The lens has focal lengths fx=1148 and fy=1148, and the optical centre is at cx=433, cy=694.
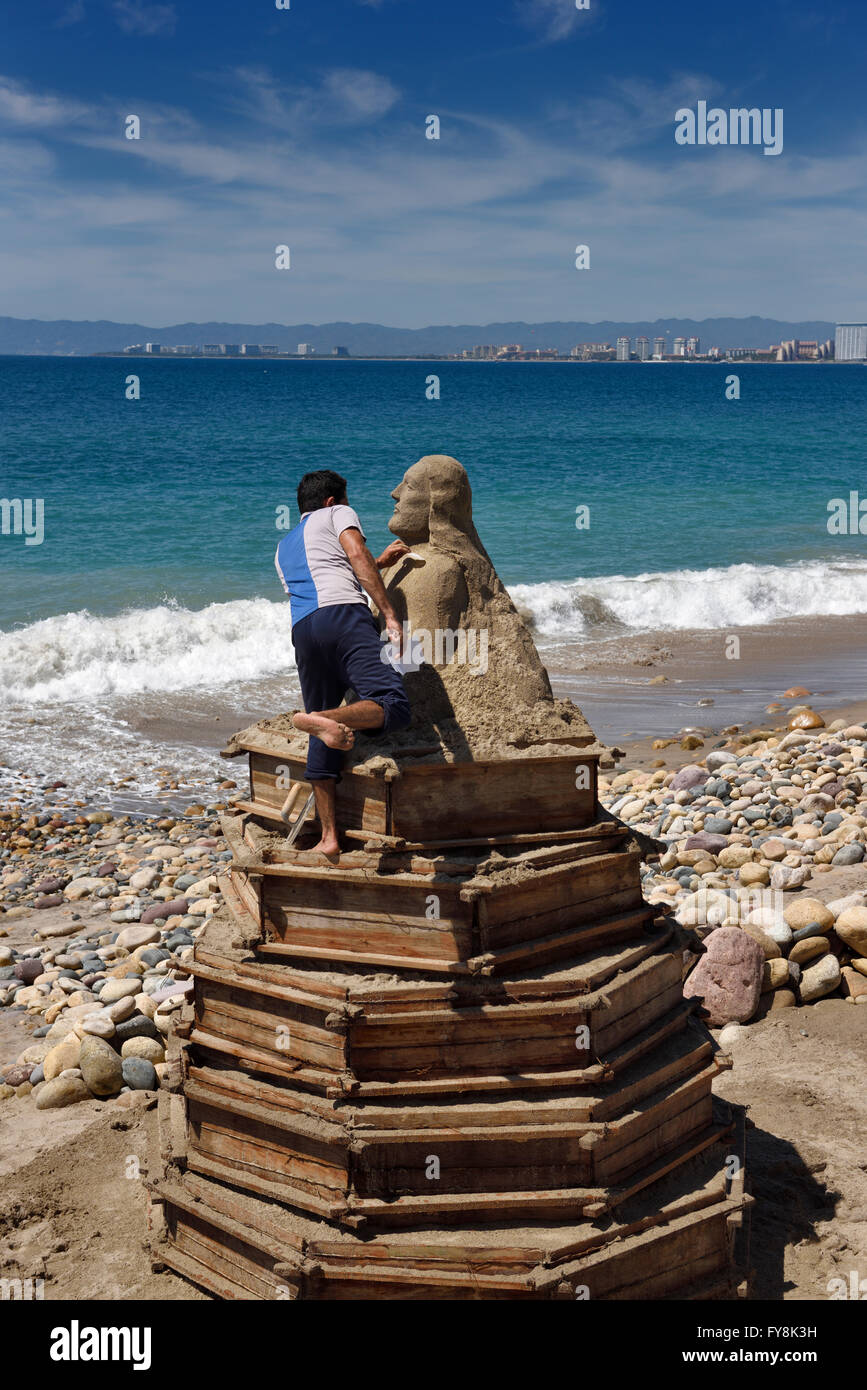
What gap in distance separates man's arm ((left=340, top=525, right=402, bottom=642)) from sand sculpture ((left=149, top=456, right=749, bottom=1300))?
0.30 metres

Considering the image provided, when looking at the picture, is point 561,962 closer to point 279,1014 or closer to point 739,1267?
point 279,1014

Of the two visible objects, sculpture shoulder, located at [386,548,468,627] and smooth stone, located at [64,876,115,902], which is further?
smooth stone, located at [64,876,115,902]

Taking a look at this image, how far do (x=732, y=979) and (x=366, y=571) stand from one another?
150 inches

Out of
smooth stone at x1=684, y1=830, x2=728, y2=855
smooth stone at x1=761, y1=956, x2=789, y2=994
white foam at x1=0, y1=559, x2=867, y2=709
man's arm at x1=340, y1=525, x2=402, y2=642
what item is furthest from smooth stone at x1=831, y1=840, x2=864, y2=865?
white foam at x1=0, y1=559, x2=867, y2=709

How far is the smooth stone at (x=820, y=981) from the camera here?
23.3 ft

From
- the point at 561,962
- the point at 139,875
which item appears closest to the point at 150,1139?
the point at 561,962

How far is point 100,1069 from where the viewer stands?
6.68 metres

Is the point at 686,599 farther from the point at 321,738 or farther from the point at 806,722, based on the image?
the point at 321,738

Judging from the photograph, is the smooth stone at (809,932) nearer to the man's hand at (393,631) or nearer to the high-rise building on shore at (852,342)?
the man's hand at (393,631)

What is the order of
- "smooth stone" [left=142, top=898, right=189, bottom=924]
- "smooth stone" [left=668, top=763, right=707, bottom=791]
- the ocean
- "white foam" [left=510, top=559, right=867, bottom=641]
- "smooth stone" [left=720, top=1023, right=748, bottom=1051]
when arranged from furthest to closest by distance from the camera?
"white foam" [left=510, top=559, right=867, bottom=641]
the ocean
"smooth stone" [left=668, top=763, right=707, bottom=791]
"smooth stone" [left=142, top=898, right=189, bottom=924]
"smooth stone" [left=720, top=1023, right=748, bottom=1051]

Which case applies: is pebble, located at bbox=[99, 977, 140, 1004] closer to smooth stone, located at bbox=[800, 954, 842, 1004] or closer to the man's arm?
the man's arm

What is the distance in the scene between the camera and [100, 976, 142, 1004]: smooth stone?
25.6 ft

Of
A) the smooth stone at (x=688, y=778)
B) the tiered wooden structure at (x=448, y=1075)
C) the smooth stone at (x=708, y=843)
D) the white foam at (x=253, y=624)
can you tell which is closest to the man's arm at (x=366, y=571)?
the tiered wooden structure at (x=448, y=1075)

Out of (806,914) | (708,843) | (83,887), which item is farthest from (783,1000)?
(83,887)
